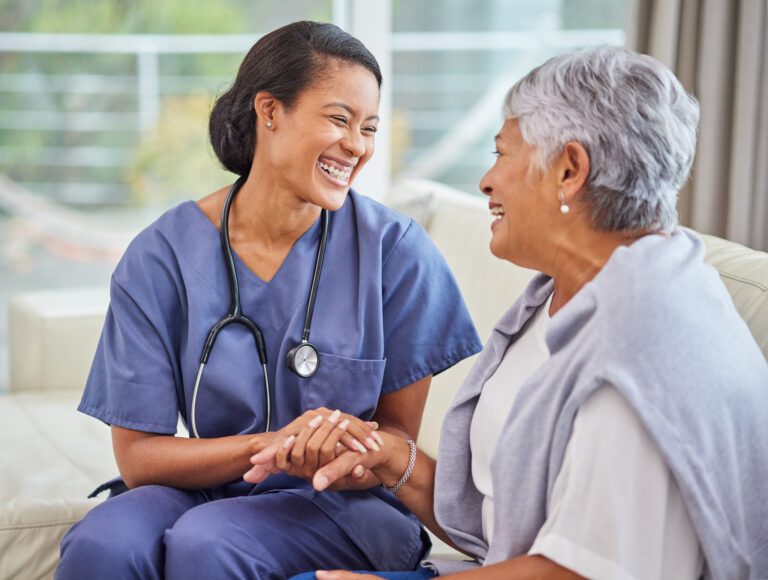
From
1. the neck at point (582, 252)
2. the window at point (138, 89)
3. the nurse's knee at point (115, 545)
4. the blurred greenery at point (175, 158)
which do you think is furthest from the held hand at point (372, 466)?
the blurred greenery at point (175, 158)

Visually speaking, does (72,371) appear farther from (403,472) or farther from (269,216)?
(403,472)

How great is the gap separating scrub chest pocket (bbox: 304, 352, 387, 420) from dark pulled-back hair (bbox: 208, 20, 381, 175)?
1.41ft

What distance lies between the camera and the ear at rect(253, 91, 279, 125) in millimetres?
1794

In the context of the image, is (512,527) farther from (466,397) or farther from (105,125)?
(105,125)

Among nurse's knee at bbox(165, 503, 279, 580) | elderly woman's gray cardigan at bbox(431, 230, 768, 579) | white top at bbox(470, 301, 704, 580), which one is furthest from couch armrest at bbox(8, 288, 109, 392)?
white top at bbox(470, 301, 704, 580)

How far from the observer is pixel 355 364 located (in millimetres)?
1750

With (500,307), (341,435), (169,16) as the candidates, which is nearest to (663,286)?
(341,435)

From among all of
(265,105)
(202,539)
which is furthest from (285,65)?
(202,539)

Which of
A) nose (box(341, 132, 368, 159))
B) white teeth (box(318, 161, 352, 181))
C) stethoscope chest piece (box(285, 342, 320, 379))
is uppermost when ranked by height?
nose (box(341, 132, 368, 159))

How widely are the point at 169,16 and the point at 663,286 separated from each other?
3.12 m

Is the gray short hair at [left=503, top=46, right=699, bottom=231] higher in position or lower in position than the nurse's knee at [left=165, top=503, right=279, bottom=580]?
higher

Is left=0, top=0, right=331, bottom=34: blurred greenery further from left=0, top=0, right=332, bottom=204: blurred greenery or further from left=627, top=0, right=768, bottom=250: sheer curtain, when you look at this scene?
left=627, top=0, right=768, bottom=250: sheer curtain

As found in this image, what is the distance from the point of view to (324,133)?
1.75 m

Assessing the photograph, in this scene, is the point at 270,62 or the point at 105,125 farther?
the point at 105,125
